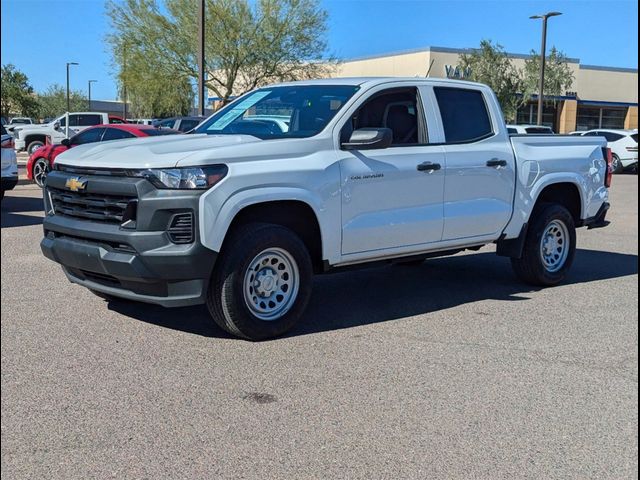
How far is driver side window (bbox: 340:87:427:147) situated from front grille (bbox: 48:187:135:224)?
2.08 metres

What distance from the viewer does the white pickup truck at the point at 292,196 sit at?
205 inches

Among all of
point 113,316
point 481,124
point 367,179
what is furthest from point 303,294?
point 481,124

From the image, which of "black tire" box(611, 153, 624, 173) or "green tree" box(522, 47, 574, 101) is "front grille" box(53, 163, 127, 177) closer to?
"black tire" box(611, 153, 624, 173)

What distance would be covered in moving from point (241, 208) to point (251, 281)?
1.92 ft

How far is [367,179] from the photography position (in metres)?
6.07

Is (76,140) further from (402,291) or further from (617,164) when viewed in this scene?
(617,164)

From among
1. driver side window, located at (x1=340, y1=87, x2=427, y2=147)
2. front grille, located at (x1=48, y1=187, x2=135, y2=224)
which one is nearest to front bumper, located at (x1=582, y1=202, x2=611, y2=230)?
driver side window, located at (x1=340, y1=87, x2=427, y2=147)

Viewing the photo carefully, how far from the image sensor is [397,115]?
21.9ft

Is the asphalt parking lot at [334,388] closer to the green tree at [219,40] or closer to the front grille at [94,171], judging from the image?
the front grille at [94,171]

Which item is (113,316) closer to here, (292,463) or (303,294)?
(303,294)

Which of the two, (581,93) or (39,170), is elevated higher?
(581,93)

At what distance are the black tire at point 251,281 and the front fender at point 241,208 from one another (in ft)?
0.58

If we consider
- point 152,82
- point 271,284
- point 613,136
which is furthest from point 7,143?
point 613,136

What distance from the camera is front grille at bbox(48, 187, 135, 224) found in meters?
5.30
